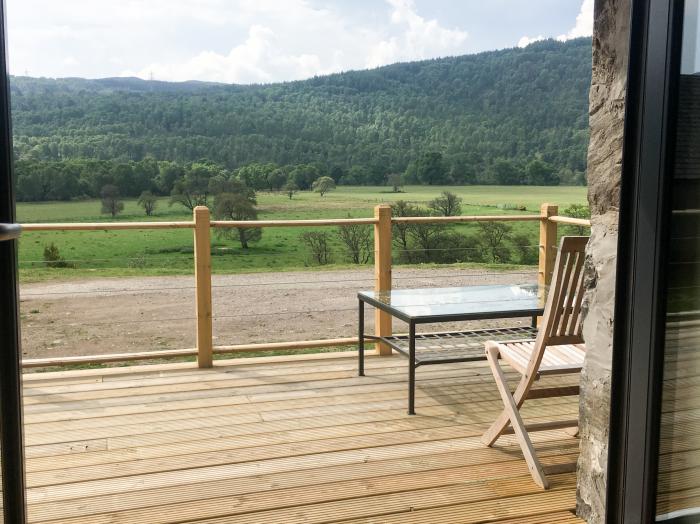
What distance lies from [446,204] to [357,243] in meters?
3.33

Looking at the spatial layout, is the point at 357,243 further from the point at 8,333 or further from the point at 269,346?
the point at 8,333

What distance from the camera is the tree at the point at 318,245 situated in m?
15.8

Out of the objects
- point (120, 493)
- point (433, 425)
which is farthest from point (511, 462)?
point (120, 493)

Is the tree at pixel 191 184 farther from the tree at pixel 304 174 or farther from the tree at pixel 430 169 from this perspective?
the tree at pixel 430 169

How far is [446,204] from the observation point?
17.6m

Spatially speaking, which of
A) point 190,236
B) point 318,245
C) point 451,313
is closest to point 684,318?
point 451,313

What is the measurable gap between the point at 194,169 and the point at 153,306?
5.88 metres

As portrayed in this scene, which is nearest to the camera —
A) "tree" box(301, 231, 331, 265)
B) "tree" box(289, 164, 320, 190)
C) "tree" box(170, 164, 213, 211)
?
"tree" box(301, 231, 331, 265)

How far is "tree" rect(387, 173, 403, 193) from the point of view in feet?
59.5

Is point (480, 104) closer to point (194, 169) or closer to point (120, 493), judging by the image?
point (194, 169)

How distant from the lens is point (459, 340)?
135 inches

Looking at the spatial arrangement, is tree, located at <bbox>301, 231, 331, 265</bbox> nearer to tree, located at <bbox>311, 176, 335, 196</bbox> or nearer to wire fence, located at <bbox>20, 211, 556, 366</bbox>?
wire fence, located at <bbox>20, 211, 556, 366</bbox>

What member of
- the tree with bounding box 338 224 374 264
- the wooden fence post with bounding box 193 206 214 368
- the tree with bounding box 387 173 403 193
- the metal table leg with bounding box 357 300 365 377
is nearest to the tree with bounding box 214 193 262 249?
the tree with bounding box 338 224 374 264

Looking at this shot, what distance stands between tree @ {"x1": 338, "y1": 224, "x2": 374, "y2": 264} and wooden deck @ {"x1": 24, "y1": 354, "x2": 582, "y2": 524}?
11.7m
